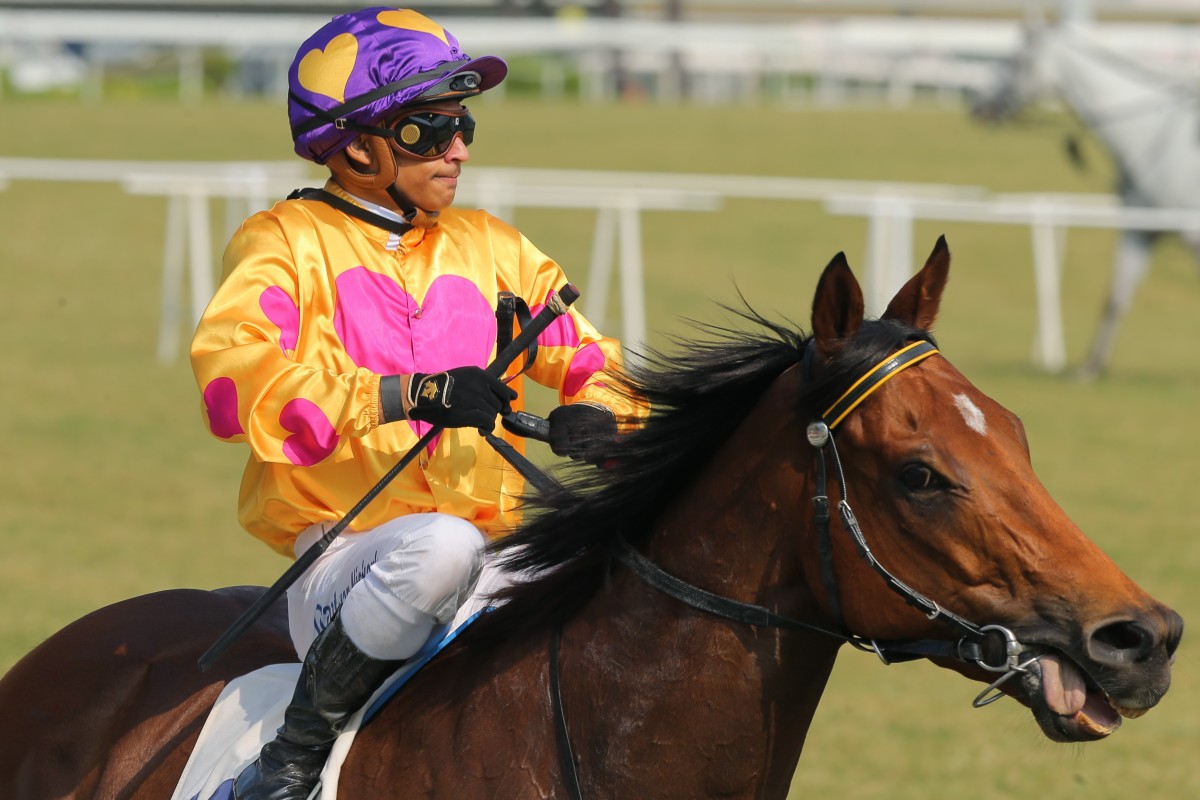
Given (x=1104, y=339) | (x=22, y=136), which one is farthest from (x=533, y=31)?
(x=1104, y=339)

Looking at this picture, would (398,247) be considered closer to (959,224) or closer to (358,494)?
(358,494)

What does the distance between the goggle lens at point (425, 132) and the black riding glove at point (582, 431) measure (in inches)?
20.1

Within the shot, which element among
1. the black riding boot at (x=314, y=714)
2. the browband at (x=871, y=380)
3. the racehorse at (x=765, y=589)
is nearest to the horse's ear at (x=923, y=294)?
the racehorse at (x=765, y=589)

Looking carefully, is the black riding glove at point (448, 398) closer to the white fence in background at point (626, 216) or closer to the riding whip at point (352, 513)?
the riding whip at point (352, 513)

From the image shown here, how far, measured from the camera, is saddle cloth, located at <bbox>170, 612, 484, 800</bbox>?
2.46m

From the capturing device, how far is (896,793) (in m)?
5.00

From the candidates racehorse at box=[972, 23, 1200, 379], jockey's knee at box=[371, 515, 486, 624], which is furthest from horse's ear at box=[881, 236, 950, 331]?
racehorse at box=[972, 23, 1200, 379]

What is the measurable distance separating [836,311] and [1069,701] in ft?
1.95

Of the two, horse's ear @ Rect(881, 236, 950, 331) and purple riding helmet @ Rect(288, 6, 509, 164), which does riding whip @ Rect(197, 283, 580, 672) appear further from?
horse's ear @ Rect(881, 236, 950, 331)

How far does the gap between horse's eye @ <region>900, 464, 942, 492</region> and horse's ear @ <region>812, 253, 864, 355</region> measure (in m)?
0.21

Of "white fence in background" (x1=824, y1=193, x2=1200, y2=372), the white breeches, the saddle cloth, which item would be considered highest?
the white breeches

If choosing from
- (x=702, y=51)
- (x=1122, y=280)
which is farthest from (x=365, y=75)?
(x=702, y=51)

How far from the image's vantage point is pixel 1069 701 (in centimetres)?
198

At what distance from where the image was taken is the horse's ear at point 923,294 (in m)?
2.24
